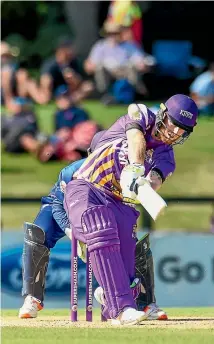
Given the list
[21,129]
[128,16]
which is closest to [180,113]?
[21,129]

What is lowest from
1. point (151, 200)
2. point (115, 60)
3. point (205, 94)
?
point (151, 200)

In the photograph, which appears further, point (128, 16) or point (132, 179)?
point (128, 16)

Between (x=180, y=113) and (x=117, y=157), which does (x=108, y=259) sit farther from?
(x=180, y=113)

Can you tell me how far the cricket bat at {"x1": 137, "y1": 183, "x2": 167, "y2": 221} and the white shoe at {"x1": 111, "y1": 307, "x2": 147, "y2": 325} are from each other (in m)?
0.84

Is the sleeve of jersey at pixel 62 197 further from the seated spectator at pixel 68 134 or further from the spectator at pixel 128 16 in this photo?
the spectator at pixel 128 16

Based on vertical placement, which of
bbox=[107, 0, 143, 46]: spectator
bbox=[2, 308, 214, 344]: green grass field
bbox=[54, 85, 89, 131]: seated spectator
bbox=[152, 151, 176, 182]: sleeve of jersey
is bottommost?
A: bbox=[2, 308, 214, 344]: green grass field

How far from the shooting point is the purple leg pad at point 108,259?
32.9 ft

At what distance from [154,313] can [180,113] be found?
1.86m

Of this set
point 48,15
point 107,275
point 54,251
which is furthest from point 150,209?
point 48,15

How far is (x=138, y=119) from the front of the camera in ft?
33.6

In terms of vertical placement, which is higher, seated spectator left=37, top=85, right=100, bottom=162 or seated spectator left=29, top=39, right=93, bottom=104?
seated spectator left=29, top=39, right=93, bottom=104

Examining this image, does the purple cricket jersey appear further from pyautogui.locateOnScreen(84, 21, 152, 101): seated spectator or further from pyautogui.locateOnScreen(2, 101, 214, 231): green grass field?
pyautogui.locateOnScreen(84, 21, 152, 101): seated spectator

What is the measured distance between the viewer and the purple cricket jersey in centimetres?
1032

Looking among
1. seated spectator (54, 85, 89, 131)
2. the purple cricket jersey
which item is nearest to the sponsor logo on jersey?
the purple cricket jersey
